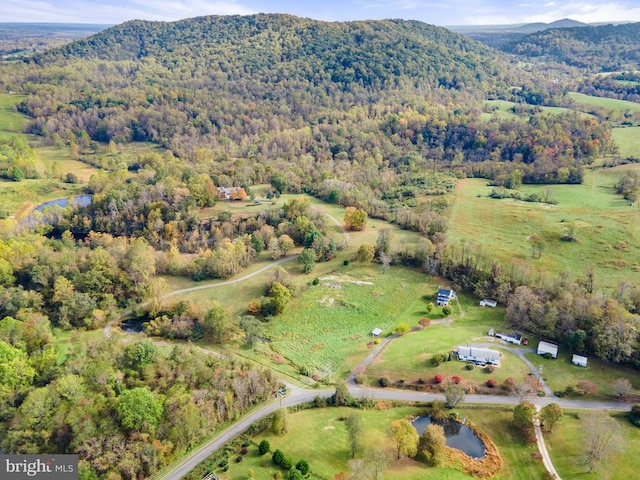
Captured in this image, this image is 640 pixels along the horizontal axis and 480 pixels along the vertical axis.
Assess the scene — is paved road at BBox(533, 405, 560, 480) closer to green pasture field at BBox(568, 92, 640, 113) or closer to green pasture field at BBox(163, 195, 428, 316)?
green pasture field at BBox(163, 195, 428, 316)

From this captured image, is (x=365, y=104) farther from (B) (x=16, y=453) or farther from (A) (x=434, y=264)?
(B) (x=16, y=453)

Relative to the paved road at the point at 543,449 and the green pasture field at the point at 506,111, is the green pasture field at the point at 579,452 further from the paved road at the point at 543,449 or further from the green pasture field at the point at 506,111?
the green pasture field at the point at 506,111

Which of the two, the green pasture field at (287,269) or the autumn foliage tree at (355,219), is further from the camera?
the autumn foliage tree at (355,219)

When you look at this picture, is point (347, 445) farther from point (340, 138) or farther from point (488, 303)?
point (340, 138)

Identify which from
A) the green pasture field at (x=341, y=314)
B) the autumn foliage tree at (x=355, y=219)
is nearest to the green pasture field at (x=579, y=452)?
the green pasture field at (x=341, y=314)

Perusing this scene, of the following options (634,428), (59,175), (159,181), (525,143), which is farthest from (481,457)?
(59,175)

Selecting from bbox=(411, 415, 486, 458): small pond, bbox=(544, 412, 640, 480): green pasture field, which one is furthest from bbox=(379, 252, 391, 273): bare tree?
bbox=(544, 412, 640, 480): green pasture field

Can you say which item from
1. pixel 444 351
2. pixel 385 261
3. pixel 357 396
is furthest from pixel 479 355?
pixel 385 261
